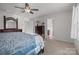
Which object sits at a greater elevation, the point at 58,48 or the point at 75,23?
the point at 75,23

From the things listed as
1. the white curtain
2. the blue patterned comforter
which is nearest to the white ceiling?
the white curtain

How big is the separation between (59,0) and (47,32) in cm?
52

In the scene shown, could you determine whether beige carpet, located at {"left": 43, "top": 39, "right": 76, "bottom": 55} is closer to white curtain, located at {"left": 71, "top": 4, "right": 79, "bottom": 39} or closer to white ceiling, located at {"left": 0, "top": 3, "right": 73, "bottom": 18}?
white curtain, located at {"left": 71, "top": 4, "right": 79, "bottom": 39}

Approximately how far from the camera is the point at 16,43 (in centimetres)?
168

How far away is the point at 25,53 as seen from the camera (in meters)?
1.73

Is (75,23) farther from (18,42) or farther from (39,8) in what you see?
(18,42)

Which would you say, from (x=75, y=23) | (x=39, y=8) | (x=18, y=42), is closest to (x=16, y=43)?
(x=18, y=42)

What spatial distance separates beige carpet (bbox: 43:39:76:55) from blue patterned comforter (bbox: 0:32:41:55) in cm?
22

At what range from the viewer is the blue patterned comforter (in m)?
1.67

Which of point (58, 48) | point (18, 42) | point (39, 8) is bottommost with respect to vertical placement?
point (58, 48)

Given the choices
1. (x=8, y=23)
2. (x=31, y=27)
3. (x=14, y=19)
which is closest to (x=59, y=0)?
(x=31, y=27)

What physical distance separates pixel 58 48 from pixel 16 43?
0.63 metres
